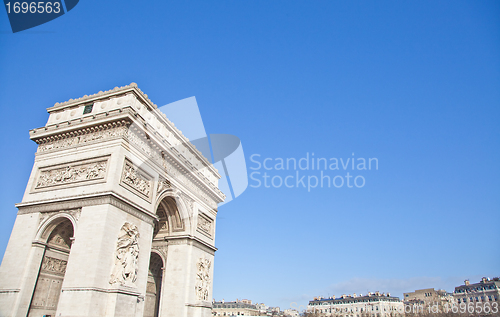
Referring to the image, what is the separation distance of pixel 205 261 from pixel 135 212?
23.3 ft

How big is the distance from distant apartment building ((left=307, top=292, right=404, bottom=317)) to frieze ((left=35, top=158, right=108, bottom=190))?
6237cm

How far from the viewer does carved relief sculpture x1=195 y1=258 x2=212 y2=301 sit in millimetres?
20641

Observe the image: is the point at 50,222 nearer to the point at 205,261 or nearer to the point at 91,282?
the point at 91,282

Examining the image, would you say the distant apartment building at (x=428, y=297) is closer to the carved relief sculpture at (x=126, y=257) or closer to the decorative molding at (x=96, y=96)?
the carved relief sculpture at (x=126, y=257)

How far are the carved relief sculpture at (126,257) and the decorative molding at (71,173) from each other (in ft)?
8.39

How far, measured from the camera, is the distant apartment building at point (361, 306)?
220 ft

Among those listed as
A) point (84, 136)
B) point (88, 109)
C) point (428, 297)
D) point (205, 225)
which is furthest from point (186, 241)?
point (428, 297)

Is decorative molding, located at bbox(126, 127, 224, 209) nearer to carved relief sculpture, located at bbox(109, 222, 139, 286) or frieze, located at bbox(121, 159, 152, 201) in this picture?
frieze, located at bbox(121, 159, 152, 201)

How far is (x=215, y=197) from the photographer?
2481cm

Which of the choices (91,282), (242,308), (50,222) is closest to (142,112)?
(50,222)

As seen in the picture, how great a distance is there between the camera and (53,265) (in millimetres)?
16312

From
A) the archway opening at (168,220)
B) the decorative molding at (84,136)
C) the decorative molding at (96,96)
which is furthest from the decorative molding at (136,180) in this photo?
the decorative molding at (96,96)

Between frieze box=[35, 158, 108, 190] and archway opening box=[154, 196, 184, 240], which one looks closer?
frieze box=[35, 158, 108, 190]

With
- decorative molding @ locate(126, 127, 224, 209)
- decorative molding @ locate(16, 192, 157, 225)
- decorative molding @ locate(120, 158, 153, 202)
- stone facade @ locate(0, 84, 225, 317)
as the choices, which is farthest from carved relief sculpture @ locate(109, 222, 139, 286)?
decorative molding @ locate(126, 127, 224, 209)
